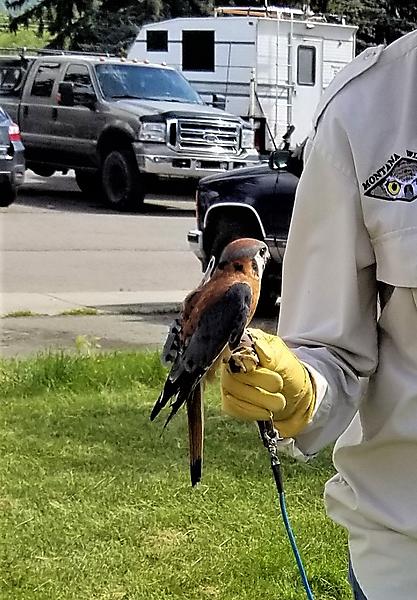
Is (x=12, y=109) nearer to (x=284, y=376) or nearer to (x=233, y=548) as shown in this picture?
(x=233, y=548)

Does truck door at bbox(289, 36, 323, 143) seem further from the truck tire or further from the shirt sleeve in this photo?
the shirt sleeve

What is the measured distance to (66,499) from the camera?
4.98 m

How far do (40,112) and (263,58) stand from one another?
618 centimetres

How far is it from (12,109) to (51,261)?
28.8 ft

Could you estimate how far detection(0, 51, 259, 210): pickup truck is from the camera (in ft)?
60.7

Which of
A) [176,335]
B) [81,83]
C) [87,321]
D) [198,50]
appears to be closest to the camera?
[176,335]

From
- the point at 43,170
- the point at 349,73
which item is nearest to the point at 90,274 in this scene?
the point at 43,170

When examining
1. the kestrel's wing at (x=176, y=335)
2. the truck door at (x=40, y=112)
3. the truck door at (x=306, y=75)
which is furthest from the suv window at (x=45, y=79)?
the kestrel's wing at (x=176, y=335)

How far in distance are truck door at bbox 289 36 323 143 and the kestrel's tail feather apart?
2382cm

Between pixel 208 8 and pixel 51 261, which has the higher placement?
pixel 208 8

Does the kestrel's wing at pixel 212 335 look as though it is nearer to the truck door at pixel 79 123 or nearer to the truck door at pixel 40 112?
the truck door at pixel 79 123

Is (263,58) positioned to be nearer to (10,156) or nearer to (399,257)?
(10,156)

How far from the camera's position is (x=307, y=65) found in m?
→ 26.0

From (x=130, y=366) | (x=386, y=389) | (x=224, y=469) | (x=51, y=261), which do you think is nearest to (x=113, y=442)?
(x=224, y=469)
